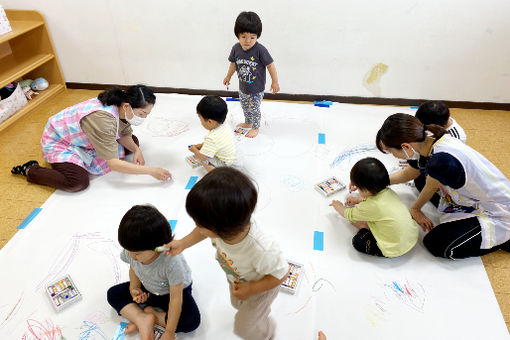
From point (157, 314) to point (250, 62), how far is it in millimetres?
1672

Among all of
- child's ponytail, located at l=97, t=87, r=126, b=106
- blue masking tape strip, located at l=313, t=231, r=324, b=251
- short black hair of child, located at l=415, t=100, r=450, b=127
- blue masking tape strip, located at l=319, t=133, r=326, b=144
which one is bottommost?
blue masking tape strip, located at l=313, t=231, r=324, b=251

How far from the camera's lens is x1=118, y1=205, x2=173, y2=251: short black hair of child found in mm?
1133

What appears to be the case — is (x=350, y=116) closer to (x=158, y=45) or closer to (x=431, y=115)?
(x=431, y=115)

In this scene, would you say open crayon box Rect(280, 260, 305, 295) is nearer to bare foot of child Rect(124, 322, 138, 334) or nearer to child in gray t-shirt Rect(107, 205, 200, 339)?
child in gray t-shirt Rect(107, 205, 200, 339)

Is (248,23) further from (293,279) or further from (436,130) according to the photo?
(293,279)

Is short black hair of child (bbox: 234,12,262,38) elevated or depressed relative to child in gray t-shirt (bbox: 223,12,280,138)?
elevated

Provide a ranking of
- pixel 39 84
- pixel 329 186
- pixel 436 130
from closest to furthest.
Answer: pixel 436 130 → pixel 329 186 → pixel 39 84

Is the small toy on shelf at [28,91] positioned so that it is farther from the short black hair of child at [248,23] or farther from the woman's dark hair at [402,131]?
the woman's dark hair at [402,131]

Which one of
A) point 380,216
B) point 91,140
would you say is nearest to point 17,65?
point 91,140

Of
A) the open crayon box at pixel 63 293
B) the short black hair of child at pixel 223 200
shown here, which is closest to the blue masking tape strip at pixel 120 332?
the open crayon box at pixel 63 293

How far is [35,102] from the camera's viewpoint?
3.00 m

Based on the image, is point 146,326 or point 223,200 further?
point 146,326

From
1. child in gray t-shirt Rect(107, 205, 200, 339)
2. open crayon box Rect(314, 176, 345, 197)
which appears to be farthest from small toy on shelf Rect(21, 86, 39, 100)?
open crayon box Rect(314, 176, 345, 197)

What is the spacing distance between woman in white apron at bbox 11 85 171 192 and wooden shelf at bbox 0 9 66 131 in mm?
936
